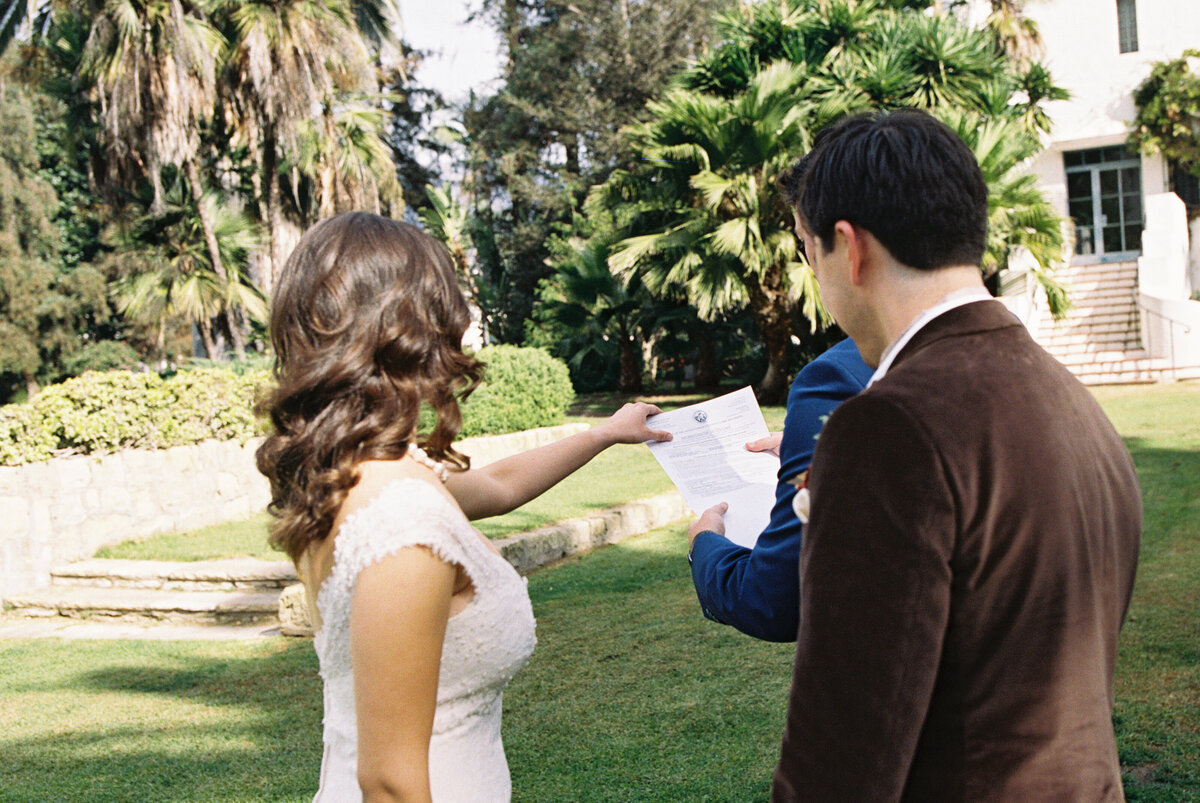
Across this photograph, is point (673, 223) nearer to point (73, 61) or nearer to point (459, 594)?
point (73, 61)

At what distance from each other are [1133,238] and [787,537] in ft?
87.6

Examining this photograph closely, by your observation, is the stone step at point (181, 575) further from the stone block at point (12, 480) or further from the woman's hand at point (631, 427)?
the woman's hand at point (631, 427)

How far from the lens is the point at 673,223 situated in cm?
1773

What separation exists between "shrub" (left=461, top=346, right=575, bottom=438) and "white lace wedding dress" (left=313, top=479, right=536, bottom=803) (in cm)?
1254

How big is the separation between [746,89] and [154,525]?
12.2 m

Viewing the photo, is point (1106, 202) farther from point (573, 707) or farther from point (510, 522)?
point (573, 707)

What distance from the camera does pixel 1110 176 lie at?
25125mm

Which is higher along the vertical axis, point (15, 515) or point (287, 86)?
point (287, 86)

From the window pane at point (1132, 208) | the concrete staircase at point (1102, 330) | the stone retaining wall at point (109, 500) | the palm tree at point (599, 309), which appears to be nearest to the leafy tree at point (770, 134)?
the palm tree at point (599, 309)

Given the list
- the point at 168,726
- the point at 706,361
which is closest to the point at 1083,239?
the point at 706,361

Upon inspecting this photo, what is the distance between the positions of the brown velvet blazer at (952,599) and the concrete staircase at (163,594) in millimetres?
7070

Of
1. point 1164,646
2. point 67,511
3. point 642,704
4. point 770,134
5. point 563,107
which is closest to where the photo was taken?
point 642,704

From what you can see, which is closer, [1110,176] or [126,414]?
[126,414]

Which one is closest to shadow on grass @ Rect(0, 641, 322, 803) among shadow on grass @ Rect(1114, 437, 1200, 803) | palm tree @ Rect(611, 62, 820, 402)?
shadow on grass @ Rect(1114, 437, 1200, 803)
